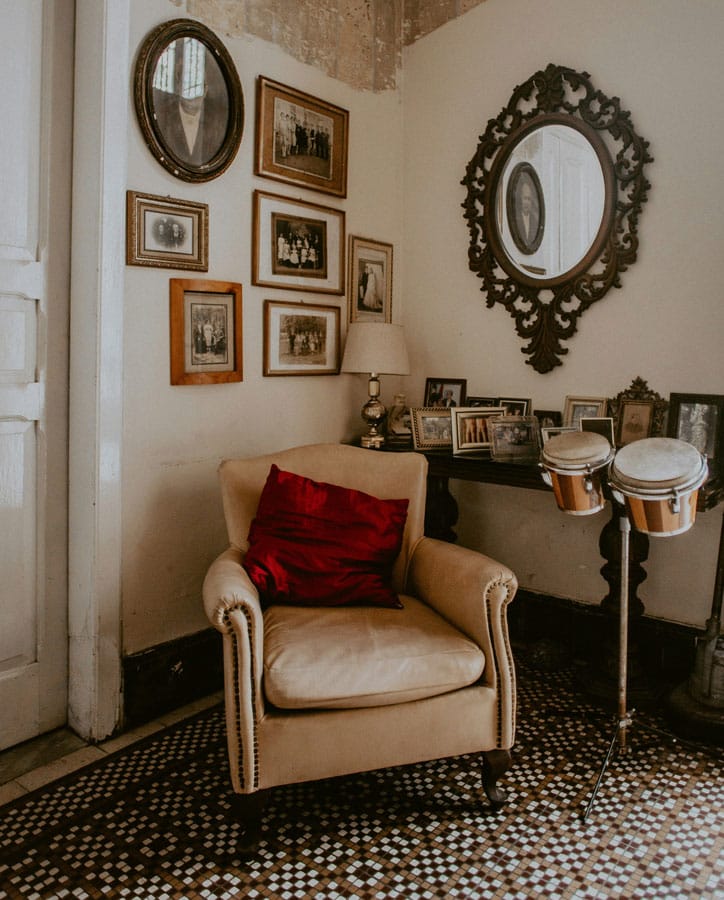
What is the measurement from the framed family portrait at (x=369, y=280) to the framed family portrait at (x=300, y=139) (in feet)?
0.92

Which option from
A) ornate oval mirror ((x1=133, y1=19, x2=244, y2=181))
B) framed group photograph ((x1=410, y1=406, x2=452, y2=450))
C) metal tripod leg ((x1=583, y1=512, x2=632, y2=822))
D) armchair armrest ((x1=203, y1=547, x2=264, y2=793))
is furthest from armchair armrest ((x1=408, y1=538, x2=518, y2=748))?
ornate oval mirror ((x1=133, y1=19, x2=244, y2=181))

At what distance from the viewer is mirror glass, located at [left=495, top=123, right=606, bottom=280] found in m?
2.81

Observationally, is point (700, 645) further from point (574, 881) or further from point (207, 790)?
point (207, 790)

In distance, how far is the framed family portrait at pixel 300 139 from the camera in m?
2.85

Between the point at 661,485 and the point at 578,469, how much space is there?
0.76ft

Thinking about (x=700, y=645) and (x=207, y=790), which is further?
(x=700, y=645)

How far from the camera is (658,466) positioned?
193 cm

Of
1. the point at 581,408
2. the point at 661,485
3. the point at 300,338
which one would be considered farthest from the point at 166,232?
the point at 661,485

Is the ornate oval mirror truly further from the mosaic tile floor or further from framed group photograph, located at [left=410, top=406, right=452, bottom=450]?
the mosaic tile floor

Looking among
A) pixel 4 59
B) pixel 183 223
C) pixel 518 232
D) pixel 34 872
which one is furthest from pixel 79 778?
pixel 518 232

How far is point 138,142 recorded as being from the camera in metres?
2.43

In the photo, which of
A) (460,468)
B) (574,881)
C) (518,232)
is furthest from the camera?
(518,232)

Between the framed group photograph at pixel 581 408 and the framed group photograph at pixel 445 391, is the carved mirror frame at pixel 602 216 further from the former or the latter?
the framed group photograph at pixel 445 391

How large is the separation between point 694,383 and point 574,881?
172 centimetres
